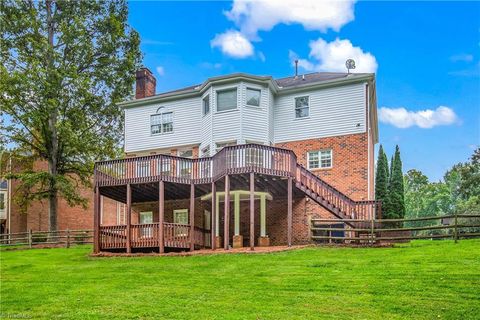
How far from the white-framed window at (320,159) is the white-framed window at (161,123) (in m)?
7.26

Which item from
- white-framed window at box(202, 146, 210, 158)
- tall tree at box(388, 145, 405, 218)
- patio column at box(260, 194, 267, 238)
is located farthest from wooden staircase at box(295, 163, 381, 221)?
tall tree at box(388, 145, 405, 218)

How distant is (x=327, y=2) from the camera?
2142 cm

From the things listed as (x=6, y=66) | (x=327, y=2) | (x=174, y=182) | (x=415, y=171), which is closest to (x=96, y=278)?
(x=174, y=182)

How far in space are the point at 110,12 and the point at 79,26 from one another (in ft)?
8.75

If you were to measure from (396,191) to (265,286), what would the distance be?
19.8 metres

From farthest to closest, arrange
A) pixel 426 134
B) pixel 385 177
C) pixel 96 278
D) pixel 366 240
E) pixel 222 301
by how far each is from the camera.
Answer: pixel 426 134, pixel 385 177, pixel 366 240, pixel 96 278, pixel 222 301

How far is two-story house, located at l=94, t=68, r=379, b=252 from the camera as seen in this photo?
20.6m

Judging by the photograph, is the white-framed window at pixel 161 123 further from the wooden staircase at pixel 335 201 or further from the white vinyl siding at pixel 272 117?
the wooden staircase at pixel 335 201

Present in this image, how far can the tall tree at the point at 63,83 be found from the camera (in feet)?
92.5

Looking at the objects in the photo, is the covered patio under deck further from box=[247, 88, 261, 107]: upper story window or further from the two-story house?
box=[247, 88, 261, 107]: upper story window

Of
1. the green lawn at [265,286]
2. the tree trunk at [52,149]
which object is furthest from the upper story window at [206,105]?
the green lawn at [265,286]

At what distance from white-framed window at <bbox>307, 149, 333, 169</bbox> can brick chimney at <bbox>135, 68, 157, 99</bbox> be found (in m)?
10.1

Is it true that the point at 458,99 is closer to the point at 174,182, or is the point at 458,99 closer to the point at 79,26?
the point at 174,182

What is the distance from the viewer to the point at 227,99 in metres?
24.5
